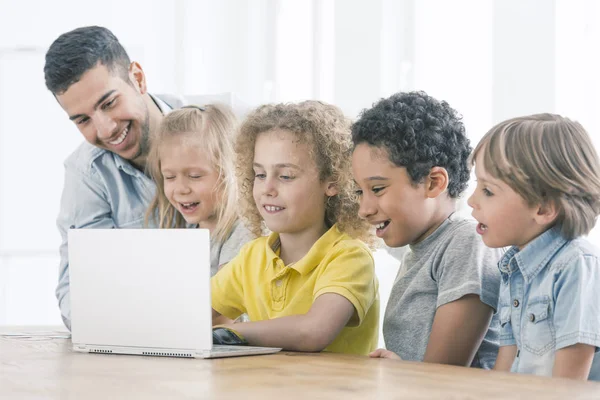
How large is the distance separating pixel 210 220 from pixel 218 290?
35 cm

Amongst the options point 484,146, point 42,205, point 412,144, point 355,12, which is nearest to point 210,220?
point 412,144

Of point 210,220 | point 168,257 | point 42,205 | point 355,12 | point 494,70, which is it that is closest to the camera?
point 168,257

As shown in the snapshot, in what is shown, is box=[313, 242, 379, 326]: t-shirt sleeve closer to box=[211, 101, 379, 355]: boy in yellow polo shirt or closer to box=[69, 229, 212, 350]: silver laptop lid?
box=[211, 101, 379, 355]: boy in yellow polo shirt

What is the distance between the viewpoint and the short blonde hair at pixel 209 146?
2184mm

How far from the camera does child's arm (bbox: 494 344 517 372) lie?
154 centimetres

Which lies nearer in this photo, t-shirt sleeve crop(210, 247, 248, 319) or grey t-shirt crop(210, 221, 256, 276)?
t-shirt sleeve crop(210, 247, 248, 319)

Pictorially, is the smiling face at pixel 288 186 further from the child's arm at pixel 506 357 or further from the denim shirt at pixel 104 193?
the denim shirt at pixel 104 193

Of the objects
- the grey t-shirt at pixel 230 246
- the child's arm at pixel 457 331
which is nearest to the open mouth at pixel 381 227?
the child's arm at pixel 457 331

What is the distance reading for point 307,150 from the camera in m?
1.86

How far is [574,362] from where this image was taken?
1.35 metres

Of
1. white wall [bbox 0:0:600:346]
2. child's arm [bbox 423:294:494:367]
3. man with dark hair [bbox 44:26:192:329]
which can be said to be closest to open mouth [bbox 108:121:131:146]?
man with dark hair [bbox 44:26:192:329]

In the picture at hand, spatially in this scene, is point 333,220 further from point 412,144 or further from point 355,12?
point 355,12

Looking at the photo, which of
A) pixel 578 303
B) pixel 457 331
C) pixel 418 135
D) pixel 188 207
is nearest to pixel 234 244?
pixel 188 207

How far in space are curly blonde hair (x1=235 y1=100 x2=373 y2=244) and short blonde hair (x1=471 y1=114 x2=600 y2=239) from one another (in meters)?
0.43
